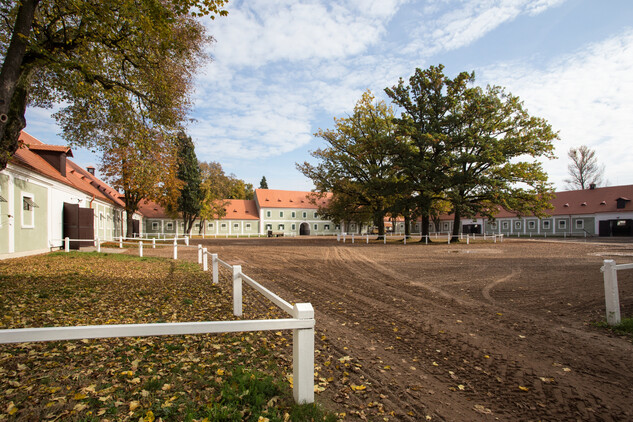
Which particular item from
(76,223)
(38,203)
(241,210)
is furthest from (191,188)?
(38,203)

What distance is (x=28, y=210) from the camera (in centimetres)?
1582

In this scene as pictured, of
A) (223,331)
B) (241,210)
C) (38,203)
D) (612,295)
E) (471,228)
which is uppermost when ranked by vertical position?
(241,210)

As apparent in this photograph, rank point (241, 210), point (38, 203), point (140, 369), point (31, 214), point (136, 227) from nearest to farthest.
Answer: point (140, 369) → point (31, 214) → point (38, 203) → point (136, 227) → point (241, 210)

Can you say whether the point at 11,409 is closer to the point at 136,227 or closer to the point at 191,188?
the point at 191,188

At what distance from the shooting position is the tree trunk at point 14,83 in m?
6.87

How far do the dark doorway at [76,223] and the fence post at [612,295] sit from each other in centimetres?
2437

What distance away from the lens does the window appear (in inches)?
606

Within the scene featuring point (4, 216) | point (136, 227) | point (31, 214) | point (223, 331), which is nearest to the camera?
point (223, 331)

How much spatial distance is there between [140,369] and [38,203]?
17.8 metres

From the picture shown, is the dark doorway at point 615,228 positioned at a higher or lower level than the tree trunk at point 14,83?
lower

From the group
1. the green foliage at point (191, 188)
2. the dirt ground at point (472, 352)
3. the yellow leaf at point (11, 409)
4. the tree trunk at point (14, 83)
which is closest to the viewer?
the yellow leaf at point (11, 409)

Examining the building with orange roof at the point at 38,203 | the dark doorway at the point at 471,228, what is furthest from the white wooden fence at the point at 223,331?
the dark doorway at the point at 471,228

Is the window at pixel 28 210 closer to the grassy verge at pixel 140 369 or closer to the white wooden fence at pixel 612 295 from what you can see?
the grassy verge at pixel 140 369

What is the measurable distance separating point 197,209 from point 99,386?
46.4 m
